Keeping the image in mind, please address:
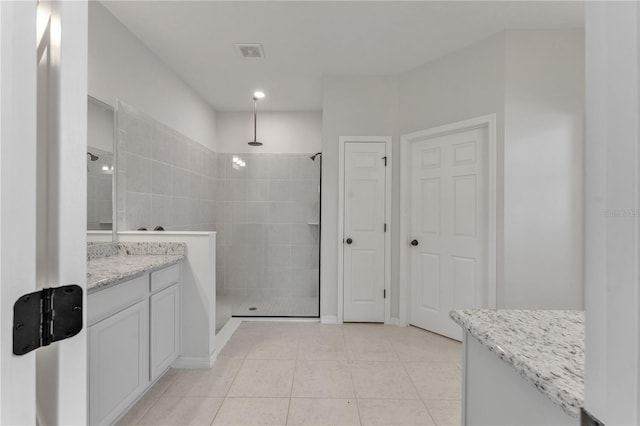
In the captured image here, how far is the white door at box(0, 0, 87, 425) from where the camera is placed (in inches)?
15.9

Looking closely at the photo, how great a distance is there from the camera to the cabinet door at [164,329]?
1.89 metres

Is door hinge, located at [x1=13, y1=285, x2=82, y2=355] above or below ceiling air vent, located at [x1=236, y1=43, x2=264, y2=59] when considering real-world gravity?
below

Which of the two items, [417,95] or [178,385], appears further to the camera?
[417,95]

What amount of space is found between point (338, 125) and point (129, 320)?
103 inches

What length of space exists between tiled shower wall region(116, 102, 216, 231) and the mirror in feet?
0.30

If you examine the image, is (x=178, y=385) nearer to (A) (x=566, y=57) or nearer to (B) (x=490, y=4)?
(B) (x=490, y=4)

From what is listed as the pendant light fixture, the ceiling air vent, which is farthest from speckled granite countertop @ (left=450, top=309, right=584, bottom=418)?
the pendant light fixture

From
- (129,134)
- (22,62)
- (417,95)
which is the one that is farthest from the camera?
(417,95)

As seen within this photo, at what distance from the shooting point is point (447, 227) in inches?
117

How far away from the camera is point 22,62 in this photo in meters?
0.42

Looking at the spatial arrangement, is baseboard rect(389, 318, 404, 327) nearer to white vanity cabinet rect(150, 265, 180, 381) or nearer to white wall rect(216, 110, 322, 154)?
white vanity cabinet rect(150, 265, 180, 381)

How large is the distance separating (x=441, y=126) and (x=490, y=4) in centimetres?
100

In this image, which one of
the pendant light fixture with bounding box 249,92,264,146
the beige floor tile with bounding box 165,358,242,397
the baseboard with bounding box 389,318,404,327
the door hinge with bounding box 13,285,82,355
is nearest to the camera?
the door hinge with bounding box 13,285,82,355

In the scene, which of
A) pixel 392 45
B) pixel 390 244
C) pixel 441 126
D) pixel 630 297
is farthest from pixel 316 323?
pixel 630 297
